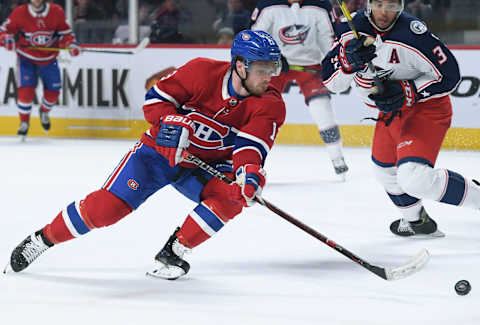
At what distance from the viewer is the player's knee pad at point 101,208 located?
2432mm

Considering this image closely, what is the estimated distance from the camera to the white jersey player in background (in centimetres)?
501

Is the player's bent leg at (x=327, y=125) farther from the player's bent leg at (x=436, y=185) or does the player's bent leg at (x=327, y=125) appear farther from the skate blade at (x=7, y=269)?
the skate blade at (x=7, y=269)

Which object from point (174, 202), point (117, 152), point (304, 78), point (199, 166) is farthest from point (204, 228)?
point (117, 152)

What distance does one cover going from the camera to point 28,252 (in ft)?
8.21

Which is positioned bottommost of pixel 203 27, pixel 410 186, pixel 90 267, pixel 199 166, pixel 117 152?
pixel 117 152

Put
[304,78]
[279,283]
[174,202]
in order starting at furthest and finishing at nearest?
[304,78] < [174,202] < [279,283]

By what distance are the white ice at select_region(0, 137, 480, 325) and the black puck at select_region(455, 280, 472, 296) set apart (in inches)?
0.7

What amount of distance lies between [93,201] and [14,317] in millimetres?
503

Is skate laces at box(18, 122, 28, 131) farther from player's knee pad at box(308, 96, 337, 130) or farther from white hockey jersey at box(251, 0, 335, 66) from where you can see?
player's knee pad at box(308, 96, 337, 130)

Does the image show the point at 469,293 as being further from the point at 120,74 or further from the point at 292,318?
the point at 120,74

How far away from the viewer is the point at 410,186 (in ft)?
9.58

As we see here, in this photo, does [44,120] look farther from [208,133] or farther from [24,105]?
[208,133]

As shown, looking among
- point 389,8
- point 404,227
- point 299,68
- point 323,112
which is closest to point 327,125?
point 323,112

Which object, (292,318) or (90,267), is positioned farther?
(90,267)
